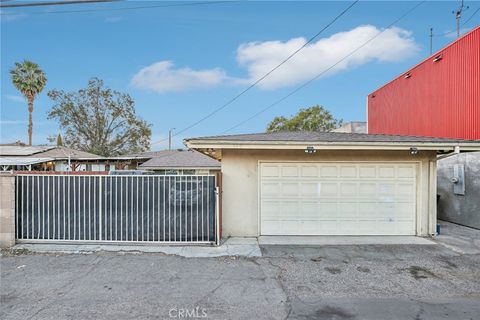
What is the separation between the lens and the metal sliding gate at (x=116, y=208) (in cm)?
794

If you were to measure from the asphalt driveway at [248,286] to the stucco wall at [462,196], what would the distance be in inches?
173

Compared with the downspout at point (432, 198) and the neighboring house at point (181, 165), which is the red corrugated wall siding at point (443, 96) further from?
the neighboring house at point (181, 165)

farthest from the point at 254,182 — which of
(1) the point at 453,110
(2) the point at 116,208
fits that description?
(1) the point at 453,110

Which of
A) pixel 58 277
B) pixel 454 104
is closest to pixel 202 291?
pixel 58 277

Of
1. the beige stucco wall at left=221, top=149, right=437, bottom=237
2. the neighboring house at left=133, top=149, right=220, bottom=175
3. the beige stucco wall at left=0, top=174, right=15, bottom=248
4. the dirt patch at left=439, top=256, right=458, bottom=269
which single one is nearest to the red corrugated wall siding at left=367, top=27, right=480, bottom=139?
the beige stucco wall at left=221, top=149, right=437, bottom=237

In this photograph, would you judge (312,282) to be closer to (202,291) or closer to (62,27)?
(202,291)

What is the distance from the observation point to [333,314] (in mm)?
4324

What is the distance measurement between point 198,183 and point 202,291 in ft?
10.6

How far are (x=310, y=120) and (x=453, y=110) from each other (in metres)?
28.4

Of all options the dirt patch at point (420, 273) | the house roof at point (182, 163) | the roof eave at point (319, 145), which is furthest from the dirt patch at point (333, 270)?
the house roof at point (182, 163)

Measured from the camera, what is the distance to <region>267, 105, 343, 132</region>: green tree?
1593 inches

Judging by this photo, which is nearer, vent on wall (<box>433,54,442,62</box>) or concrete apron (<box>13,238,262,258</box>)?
concrete apron (<box>13,238,262,258</box>)

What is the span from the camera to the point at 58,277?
18.8ft

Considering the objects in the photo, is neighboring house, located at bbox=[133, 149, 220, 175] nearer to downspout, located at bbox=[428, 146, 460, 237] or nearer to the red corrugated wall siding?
the red corrugated wall siding
